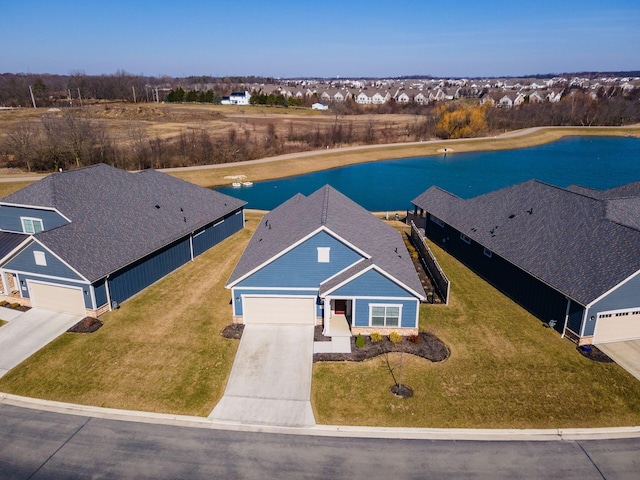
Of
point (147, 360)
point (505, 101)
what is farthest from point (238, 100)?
point (147, 360)

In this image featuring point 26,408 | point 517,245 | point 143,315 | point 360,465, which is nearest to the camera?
point 360,465

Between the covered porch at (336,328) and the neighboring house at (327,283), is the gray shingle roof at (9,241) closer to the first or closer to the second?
the neighboring house at (327,283)

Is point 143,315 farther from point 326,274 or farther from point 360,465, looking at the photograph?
point 360,465

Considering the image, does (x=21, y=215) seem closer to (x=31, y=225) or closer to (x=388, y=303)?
(x=31, y=225)

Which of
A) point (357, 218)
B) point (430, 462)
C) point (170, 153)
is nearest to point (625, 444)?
point (430, 462)

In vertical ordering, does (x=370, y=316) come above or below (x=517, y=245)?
below

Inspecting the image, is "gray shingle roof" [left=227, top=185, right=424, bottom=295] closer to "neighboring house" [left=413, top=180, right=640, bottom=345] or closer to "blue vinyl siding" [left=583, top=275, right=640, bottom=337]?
"neighboring house" [left=413, top=180, right=640, bottom=345]

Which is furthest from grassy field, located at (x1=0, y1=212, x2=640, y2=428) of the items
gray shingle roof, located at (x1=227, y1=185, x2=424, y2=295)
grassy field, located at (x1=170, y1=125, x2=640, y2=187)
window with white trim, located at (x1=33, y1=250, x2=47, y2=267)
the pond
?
grassy field, located at (x1=170, y1=125, x2=640, y2=187)
